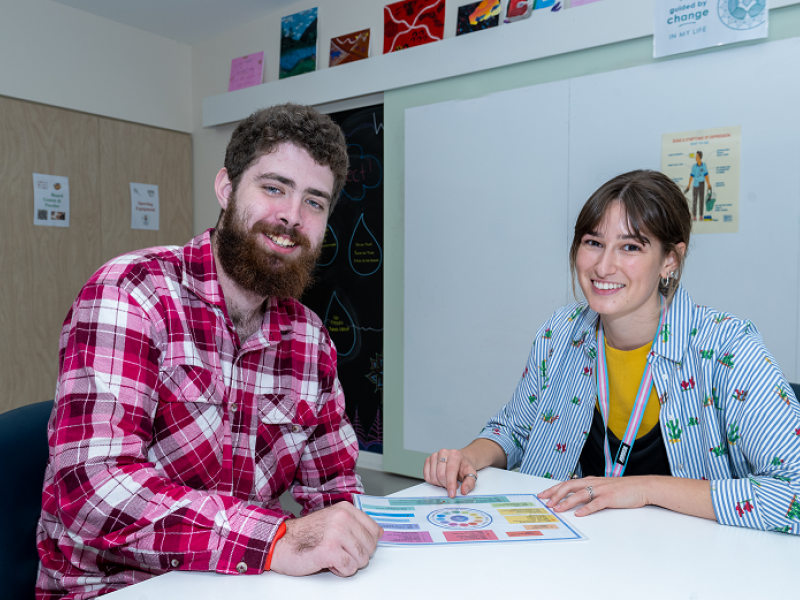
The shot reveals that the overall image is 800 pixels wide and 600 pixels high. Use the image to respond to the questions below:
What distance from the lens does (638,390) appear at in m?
1.41

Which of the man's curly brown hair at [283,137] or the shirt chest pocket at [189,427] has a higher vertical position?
the man's curly brown hair at [283,137]

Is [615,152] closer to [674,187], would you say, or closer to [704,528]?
[674,187]

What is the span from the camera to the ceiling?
3543mm

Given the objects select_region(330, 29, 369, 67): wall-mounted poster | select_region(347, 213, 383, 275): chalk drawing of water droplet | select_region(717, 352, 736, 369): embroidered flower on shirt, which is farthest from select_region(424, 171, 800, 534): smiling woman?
select_region(330, 29, 369, 67): wall-mounted poster

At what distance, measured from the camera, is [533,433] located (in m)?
1.53

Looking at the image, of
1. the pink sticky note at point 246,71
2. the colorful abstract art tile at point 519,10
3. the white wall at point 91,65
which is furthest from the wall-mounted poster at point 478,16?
the white wall at point 91,65

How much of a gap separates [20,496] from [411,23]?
2779 millimetres

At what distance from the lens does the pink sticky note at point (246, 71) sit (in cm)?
379

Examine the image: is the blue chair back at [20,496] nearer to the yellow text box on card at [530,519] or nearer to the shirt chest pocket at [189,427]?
the shirt chest pocket at [189,427]

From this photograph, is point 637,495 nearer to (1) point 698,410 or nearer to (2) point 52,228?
(1) point 698,410

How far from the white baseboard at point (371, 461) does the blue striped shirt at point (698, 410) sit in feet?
6.12

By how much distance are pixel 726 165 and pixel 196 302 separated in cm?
196

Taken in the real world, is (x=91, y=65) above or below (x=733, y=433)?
above

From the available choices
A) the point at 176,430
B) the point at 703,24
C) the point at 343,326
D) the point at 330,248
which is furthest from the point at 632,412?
the point at 330,248
